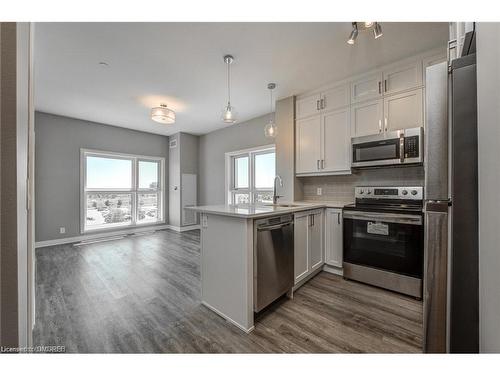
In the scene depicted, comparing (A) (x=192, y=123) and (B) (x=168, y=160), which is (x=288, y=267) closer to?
(A) (x=192, y=123)

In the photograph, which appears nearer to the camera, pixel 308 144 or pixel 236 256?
pixel 236 256

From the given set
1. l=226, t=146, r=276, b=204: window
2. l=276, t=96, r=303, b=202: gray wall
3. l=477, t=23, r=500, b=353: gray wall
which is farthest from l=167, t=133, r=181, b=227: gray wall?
l=477, t=23, r=500, b=353: gray wall

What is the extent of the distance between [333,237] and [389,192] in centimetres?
89

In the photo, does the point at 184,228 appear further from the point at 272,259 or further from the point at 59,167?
the point at 272,259

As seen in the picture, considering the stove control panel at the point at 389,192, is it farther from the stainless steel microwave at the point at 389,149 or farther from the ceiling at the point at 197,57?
the ceiling at the point at 197,57

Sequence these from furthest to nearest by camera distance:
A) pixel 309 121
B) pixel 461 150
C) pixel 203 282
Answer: pixel 309 121
pixel 203 282
pixel 461 150

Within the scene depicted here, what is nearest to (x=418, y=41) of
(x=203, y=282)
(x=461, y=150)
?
(x=461, y=150)

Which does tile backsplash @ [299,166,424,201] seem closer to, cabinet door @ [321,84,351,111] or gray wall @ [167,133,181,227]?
cabinet door @ [321,84,351,111]

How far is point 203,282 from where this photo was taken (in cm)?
194

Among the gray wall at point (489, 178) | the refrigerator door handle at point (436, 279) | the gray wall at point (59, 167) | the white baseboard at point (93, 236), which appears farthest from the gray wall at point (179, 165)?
the gray wall at point (489, 178)

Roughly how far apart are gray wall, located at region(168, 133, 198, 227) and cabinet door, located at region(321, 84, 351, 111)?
13.2 feet

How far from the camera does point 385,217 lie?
7.14 ft

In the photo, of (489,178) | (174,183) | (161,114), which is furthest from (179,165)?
(489,178)

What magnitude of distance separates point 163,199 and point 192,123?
2421 mm
